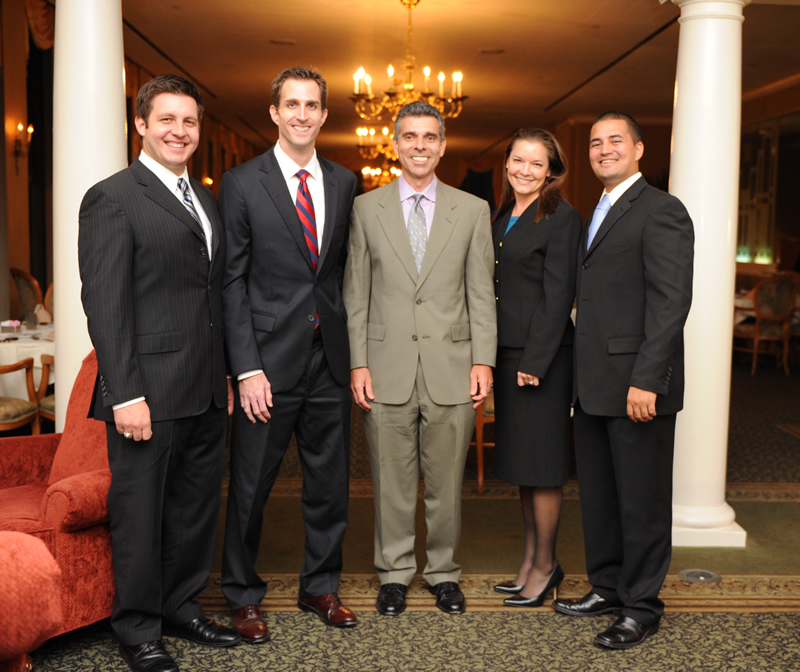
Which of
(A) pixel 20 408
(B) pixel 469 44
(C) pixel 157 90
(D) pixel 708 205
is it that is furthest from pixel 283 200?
(B) pixel 469 44

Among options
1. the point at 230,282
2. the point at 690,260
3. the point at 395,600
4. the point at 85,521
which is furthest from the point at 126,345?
the point at 690,260

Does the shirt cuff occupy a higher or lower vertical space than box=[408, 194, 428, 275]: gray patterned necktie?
lower

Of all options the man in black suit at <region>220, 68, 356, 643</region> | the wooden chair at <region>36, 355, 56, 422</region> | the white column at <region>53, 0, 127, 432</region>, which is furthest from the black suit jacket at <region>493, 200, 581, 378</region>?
the wooden chair at <region>36, 355, 56, 422</region>

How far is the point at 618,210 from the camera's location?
279cm

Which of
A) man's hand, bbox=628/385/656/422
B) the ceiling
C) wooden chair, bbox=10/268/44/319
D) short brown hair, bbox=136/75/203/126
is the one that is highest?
the ceiling

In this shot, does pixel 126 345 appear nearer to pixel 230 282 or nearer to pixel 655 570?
pixel 230 282

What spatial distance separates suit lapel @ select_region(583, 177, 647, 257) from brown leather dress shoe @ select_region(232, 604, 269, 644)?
1.76 meters

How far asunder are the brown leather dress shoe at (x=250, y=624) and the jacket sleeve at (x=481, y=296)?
1.21 metres

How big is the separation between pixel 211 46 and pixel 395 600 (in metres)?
7.10

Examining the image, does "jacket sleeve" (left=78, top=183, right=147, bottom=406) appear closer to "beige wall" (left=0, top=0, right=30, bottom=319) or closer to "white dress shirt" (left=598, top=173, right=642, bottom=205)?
"white dress shirt" (left=598, top=173, right=642, bottom=205)

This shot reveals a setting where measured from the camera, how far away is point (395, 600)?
9.82 ft

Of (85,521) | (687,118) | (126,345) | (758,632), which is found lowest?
(758,632)

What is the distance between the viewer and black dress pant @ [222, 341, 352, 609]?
2.79 metres

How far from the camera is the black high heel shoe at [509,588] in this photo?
3164 mm
